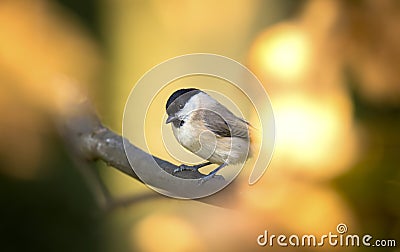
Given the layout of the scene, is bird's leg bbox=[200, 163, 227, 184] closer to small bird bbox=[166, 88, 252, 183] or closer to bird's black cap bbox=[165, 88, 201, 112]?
small bird bbox=[166, 88, 252, 183]

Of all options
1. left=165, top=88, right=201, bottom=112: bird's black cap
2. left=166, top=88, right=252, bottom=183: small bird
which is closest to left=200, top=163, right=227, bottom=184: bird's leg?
left=166, top=88, right=252, bottom=183: small bird

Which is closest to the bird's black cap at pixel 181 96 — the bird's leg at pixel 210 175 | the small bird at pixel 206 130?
→ the small bird at pixel 206 130

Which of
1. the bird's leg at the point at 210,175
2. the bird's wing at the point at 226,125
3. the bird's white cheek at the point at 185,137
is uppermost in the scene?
the bird's wing at the point at 226,125

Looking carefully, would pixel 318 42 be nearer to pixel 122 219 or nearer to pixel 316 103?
pixel 316 103

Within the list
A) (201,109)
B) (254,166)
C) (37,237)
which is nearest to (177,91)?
(201,109)

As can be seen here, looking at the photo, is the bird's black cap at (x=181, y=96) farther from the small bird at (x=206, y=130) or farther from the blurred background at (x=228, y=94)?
the blurred background at (x=228, y=94)

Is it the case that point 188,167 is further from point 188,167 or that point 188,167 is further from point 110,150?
point 110,150
